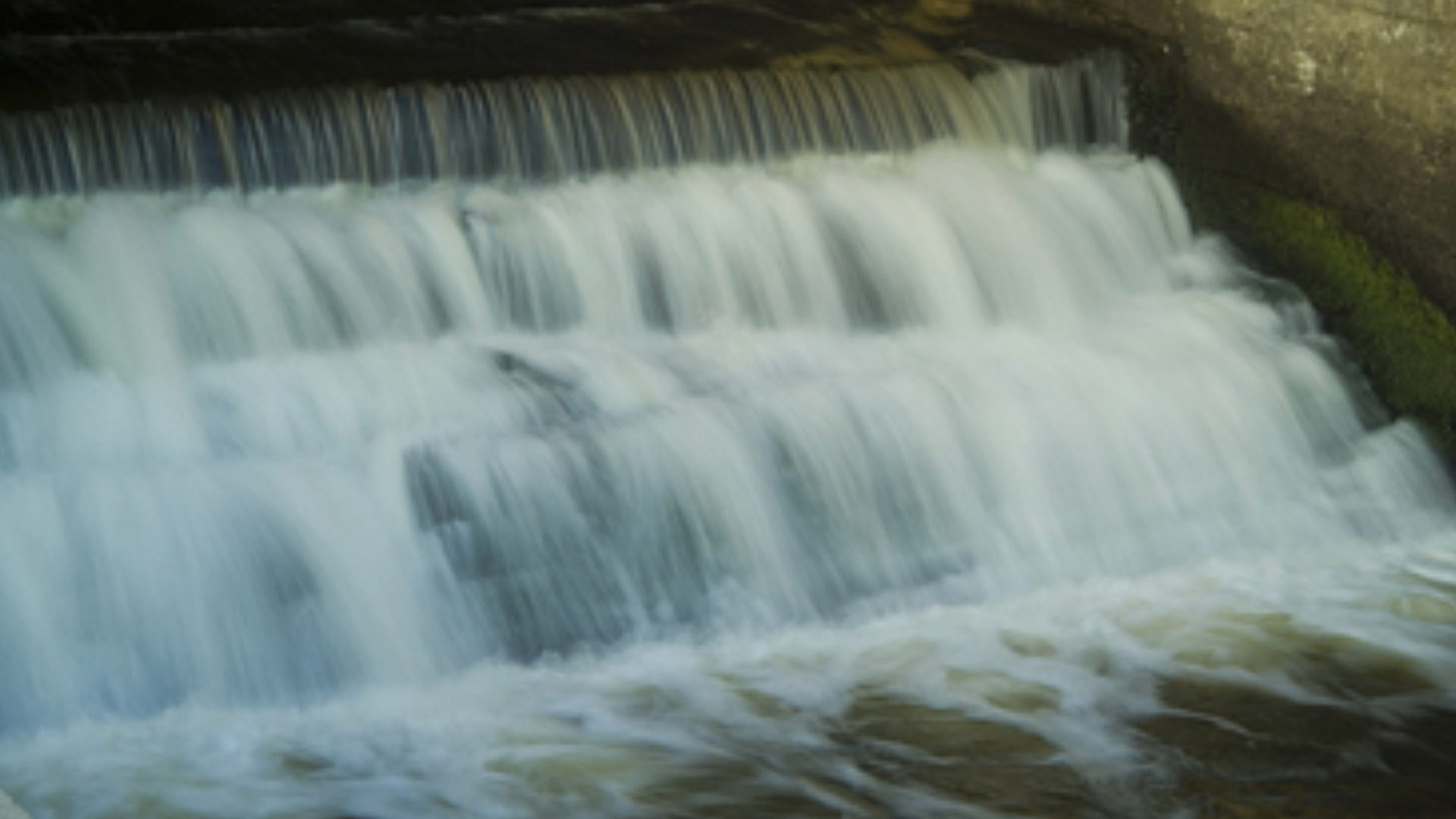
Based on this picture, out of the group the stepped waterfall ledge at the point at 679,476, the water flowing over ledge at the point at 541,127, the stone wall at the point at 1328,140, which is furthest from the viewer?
the stone wall at the point at 1328,140

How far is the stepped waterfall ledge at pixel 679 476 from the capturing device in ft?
18.1

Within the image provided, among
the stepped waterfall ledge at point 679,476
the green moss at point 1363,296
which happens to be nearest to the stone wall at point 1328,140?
the green moss at point 1363,296

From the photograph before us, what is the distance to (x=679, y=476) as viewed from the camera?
650 cm

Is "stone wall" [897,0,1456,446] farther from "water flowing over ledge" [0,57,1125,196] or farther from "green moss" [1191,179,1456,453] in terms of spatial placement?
"water flowing over ledge" [0,57,1125,196]

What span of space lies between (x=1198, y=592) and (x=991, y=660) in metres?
0.99

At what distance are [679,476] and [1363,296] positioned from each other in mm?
3198

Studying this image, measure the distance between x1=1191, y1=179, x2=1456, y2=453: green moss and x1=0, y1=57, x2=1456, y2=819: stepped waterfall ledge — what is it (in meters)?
0.15

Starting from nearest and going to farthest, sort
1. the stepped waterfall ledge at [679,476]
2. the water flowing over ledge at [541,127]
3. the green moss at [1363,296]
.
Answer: the stepped waterfall ledge at [679,476] < the water flowing over ledge at [541,127] < the green moss at [1363,296]

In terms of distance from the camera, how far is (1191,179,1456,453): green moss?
786 centimetres

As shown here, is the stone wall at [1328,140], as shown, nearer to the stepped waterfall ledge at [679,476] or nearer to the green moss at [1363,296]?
the green moss at [1363,296]

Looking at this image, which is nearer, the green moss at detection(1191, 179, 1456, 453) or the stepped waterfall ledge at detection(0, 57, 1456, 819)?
the stepped waterfall ledge at detection(0, 57, 1456, 819)

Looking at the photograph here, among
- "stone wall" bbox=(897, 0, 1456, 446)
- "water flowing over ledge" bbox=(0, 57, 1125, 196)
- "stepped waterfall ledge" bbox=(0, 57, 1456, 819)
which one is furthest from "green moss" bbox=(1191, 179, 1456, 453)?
"water flowing over ledge" bbox=(0, 57, 1125, 196)

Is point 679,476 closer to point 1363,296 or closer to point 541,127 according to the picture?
point 541,127

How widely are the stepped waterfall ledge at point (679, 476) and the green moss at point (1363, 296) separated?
15 cm
